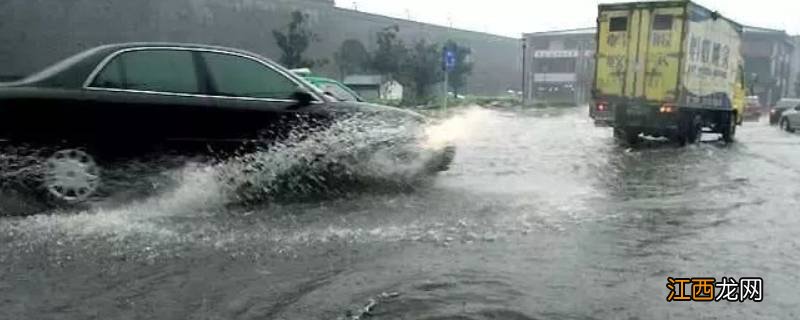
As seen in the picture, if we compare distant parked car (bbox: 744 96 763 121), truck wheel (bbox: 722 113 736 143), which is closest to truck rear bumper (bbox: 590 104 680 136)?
truck wheel (bbox: 722 113 736 143)

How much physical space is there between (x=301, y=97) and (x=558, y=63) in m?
71.7

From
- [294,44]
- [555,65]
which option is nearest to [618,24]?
[294,44]

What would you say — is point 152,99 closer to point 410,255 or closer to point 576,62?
point 410,255

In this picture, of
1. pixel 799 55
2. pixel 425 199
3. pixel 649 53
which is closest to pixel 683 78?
pixel 649 53

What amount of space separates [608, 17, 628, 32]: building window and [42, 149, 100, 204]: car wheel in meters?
12.2

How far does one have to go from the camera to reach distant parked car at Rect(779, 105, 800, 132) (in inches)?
950

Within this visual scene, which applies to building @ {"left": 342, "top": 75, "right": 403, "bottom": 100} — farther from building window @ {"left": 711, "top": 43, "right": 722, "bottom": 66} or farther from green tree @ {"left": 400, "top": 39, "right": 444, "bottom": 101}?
building window @ {"left": 711, "top": 43, "right": 722, "bottom": 66}

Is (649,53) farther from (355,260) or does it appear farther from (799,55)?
(799,55)

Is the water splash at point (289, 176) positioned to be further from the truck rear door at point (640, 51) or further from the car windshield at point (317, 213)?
the truck rear door at point (640, 51)

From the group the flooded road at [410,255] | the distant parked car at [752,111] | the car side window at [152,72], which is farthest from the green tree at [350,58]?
the car side window at [152,72]

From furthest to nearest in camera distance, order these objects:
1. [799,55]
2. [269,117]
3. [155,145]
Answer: [799,55]
[269,117]
[155,145]

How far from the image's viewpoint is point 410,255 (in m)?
4.78

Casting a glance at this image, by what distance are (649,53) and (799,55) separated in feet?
252

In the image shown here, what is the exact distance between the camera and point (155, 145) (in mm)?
6242
